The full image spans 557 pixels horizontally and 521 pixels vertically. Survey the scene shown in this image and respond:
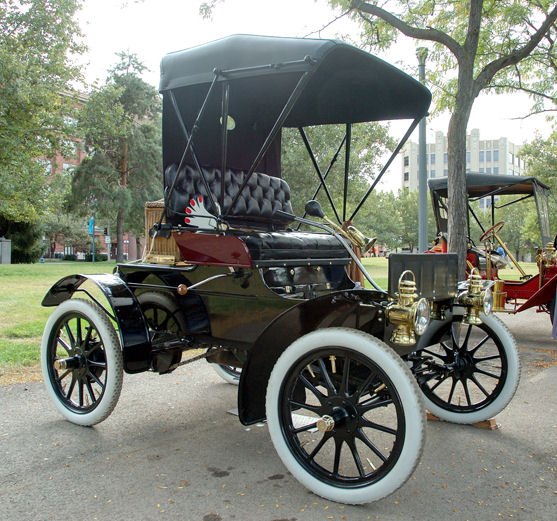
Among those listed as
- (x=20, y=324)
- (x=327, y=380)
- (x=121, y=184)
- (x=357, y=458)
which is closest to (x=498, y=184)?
(x=327, y=380)

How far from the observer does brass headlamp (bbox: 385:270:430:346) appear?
2547mm

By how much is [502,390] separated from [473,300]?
694mm

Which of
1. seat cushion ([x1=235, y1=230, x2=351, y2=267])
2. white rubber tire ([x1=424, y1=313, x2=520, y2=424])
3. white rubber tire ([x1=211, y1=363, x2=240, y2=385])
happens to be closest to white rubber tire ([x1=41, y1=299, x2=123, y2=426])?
seat cushion ([x1=235, y1=230, x2=351, y2=267])

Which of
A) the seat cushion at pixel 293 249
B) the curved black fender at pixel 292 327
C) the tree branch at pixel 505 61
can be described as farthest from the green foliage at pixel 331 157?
the curved black fender at pixel 292 327

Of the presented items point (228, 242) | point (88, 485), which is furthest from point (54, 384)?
point (228, 242)

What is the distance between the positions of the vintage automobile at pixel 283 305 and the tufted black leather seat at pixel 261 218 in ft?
0.05

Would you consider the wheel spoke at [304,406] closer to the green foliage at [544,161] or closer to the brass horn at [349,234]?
the brass horn at [349,234]

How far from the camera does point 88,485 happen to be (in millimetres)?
2637

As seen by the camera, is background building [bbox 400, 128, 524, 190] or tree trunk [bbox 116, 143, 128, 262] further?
background building [bbox 400, 128, 524, 190]

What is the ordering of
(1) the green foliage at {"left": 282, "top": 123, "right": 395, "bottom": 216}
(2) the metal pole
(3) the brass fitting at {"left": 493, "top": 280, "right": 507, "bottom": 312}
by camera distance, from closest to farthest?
(3) the brass fitting at {"left": 493, "top": 280, "right": 507, "bottom": 312}
(2) the metal pole
(1) the green foliage at {"left": 282, "top": 123, "right": 395, "bottom": 216}

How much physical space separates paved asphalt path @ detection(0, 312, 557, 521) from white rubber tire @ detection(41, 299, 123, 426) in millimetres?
97

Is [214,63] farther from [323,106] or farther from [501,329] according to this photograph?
[501,329]

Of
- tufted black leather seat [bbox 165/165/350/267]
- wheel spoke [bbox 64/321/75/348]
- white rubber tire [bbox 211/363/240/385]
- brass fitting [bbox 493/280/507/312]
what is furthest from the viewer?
brass fitting [bbox 493/280/507/312]

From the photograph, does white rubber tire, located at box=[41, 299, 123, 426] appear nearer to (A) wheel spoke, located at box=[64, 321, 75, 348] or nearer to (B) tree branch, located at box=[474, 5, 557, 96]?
(A) wheel spoke, located at box=[64, 321, 75, 348]
